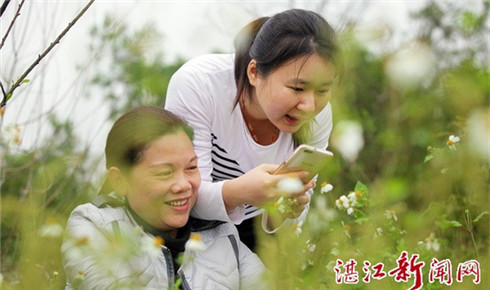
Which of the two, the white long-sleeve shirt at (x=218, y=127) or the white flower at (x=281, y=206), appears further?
the white long-sleeve shirt at (x=218, y=127)

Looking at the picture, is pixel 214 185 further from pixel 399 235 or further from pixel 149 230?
pixel 399 235

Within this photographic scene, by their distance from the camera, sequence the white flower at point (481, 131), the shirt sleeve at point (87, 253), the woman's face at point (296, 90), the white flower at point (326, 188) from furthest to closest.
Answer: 1. the white flower at point (326, 188)
2. the woman's face at point (296, 90)
3. the white flower at point (481, 131)
4. the shirt sleeve at point (87, 253)

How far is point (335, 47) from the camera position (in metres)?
2.03

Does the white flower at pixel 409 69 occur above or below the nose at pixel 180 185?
above

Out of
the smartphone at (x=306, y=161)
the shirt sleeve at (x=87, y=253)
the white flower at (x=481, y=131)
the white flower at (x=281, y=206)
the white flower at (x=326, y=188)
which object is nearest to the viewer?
the shirt sleeve at (x=87, y=253)

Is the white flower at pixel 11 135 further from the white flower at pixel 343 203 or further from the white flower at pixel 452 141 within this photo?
the white flower at pixel 452 141

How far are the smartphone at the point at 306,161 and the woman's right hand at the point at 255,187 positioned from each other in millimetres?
20

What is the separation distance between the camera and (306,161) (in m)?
1.91

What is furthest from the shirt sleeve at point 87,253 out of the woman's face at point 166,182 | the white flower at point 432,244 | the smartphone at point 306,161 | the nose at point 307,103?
the white flower at point 432,244

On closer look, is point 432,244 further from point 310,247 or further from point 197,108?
point 197,108

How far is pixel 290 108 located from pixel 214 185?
25cm

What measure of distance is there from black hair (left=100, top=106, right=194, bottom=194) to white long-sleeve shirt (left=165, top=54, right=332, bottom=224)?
0.40 feet

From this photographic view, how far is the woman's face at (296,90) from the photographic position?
1966 mm

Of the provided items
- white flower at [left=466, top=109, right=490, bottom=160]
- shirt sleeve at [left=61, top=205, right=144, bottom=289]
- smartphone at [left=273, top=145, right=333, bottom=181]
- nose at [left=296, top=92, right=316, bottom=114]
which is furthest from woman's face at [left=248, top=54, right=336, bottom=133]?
white flower at [left=466, top=109, right=490, bottom=160]
